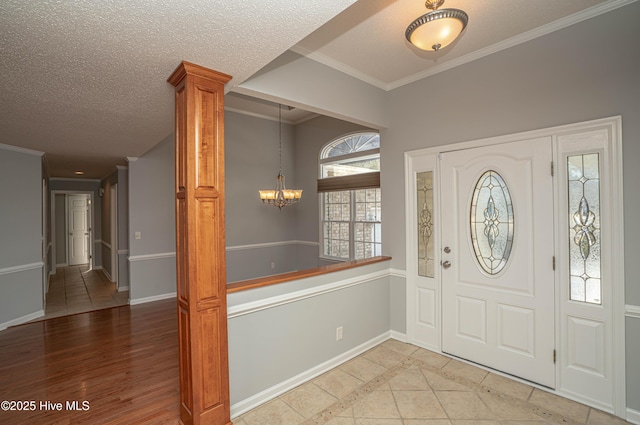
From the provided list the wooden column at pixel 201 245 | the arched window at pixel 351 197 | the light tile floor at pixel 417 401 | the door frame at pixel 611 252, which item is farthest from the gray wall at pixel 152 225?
the door frame at pixel 611 252

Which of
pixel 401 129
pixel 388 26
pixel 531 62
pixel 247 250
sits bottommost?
pixel 247 250

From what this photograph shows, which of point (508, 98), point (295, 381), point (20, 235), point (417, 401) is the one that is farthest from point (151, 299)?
point (508, 98)

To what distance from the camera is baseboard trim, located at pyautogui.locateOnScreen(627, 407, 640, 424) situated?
7.13ft

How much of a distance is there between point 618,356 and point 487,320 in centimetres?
91

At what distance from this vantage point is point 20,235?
14.2 ft

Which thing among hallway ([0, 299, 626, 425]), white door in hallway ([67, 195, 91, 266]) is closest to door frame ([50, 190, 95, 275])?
white door in hallway ([67, 195, 91, 266])

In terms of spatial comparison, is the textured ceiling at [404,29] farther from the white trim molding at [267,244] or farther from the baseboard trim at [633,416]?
the white trim molding at [267,244]

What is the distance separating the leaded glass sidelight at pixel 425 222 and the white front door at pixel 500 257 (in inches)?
6.0

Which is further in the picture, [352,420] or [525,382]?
[525,382]

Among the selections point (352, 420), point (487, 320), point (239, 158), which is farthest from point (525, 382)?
point (239, 158)

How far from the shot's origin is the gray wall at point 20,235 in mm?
4117

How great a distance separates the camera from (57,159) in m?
5.21

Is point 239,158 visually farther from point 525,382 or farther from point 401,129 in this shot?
point 525,382

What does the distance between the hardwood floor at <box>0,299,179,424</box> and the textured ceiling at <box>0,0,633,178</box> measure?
2.47 meters
